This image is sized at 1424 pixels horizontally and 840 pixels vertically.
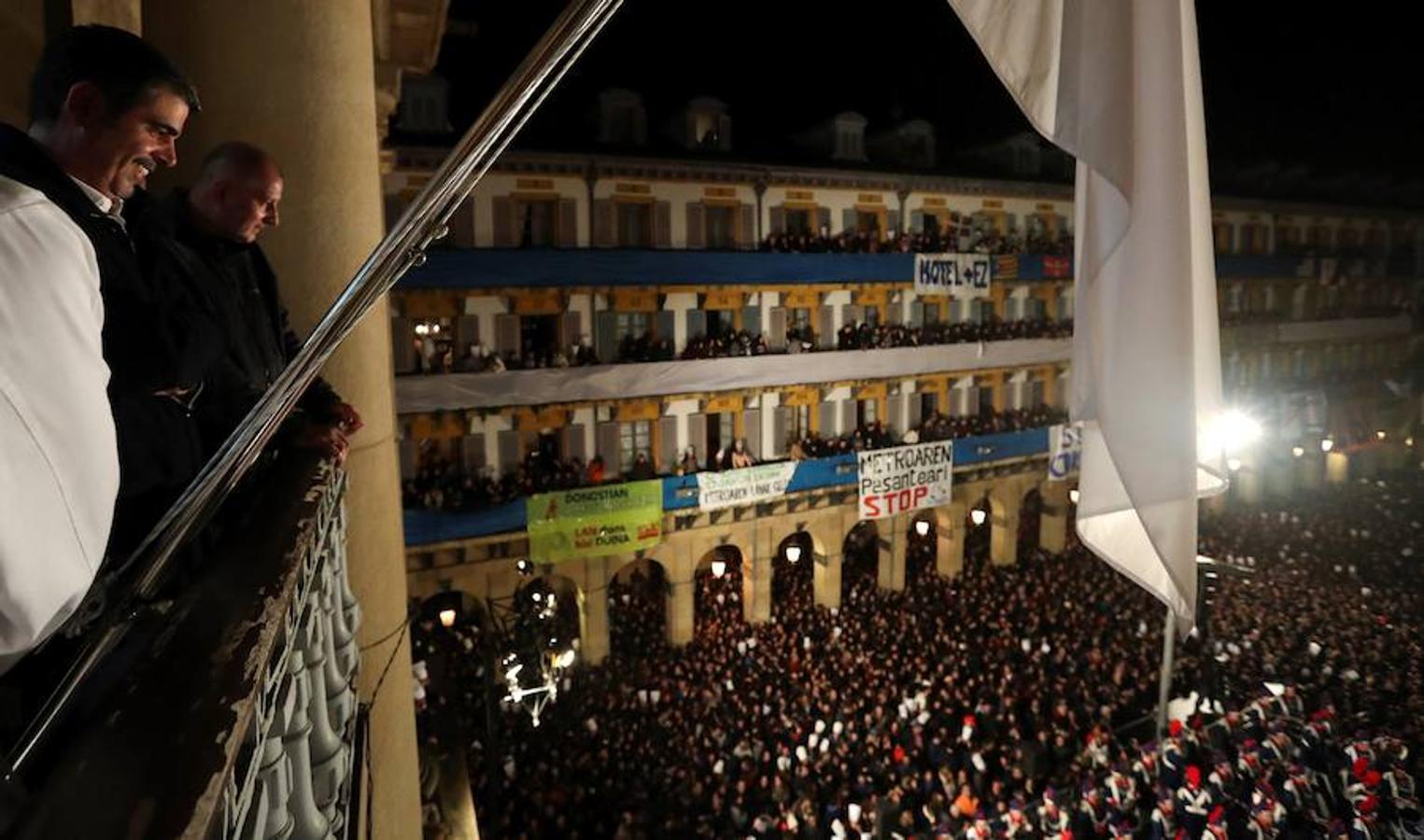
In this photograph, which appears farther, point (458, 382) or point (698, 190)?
point (698, 190)

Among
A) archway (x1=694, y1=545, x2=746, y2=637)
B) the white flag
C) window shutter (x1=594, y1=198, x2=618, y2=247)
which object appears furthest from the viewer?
archway (x1=694, y1=545, x2=746, y2=637)

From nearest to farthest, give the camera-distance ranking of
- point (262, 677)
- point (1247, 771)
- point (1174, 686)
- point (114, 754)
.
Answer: point (114, 754), point (262, 677), point (1247, 771), point (1174, 686)

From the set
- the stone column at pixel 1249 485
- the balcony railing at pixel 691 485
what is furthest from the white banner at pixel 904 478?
the stone column at pixel 1249 485

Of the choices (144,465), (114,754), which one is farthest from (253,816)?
(144,465)

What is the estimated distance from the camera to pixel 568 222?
24891 mm

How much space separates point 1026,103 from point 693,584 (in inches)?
958

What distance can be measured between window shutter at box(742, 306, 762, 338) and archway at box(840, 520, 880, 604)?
26.6ft

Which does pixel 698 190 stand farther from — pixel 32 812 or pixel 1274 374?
pixel 1274 374

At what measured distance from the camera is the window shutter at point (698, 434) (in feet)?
87.5

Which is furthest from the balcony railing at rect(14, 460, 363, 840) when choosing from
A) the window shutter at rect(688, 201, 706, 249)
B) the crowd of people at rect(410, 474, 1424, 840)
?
the window shutter at rect(688, 201, 706, 249)

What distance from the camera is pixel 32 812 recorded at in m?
1.25

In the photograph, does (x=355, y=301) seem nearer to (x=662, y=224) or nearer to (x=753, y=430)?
(x=662, y=224)

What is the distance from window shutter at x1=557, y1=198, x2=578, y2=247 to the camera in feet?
81.2

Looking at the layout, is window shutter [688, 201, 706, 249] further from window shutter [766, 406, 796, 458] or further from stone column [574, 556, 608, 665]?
stone column [574, 556, 608, 665]
